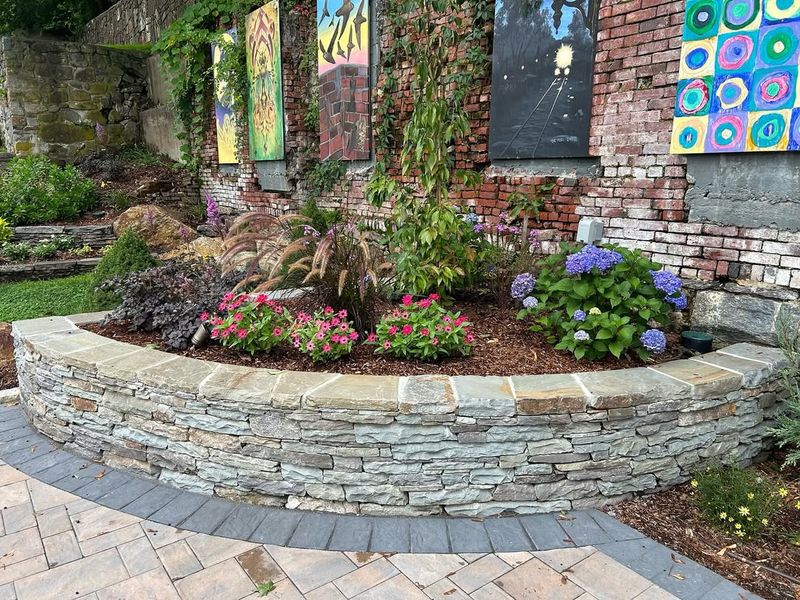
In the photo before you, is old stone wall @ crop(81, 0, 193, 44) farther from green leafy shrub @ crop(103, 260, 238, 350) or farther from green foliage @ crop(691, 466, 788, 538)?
green foliage @ crop(691, 466, 788, 538)

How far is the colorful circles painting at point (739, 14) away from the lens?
9.40ft

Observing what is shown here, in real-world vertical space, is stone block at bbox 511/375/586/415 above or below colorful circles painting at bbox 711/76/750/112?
below

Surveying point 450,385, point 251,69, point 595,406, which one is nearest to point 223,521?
point 450,385

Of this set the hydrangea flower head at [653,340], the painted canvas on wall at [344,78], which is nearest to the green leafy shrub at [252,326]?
the hydrangea flower head at [653,340]

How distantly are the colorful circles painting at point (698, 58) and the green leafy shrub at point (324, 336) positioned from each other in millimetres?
2414

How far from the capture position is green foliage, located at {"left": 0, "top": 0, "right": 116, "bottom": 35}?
40.5 feet

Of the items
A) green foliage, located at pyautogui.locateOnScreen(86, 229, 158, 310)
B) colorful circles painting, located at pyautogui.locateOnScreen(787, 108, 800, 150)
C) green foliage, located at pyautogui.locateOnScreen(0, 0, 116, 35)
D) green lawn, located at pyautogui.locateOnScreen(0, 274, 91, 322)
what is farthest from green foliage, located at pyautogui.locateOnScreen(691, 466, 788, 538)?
green foliage, located at pyautogui.locateOnScreen(0, 0, 116, 35)

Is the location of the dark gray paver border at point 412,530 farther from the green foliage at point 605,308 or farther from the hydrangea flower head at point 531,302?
the hydrangea flower head at point 531,302

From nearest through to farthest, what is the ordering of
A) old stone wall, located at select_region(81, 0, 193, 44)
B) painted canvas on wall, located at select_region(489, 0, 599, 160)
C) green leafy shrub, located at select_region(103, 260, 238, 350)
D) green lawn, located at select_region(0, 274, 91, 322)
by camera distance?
green leafy shrub, located at select_region(103, 260, 238, 350), painted canvas on wall, located at select_region(489, 0, 599, 160), green lawn, located at select_region(0, 274, 91, 322), old stone wall, located at select_region(81, 0, 193, 44)

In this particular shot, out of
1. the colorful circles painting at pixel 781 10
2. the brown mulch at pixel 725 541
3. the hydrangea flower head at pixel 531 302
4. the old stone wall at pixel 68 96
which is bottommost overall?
the brown mulch at pixel 725 541

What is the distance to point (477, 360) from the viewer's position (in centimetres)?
292

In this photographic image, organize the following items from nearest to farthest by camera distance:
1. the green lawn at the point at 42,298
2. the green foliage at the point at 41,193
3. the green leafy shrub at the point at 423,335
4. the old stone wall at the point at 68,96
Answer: the green leafy shrub at the point at 423,335 → the green lawn at the point at 42,298 → the green foliage at the point at 41,193 → the old stone wall at the point at 68,96

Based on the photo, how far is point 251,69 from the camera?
25.6 ft

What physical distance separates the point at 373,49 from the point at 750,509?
5.28 m
